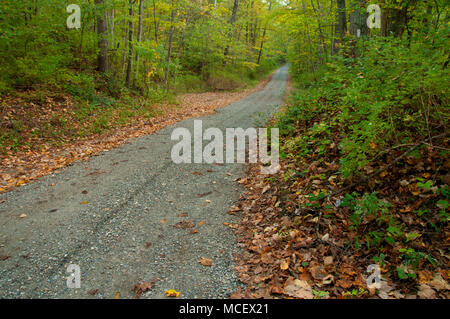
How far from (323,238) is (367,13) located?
24.4 feet

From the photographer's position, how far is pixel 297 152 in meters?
5.85

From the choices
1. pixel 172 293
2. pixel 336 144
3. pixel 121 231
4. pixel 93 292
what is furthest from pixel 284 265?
pixel 336 144

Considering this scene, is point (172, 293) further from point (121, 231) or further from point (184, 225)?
point (121, 231)

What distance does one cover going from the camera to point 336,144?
495cm

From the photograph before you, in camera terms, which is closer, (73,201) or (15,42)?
(73,201)

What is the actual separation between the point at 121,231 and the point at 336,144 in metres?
4.12

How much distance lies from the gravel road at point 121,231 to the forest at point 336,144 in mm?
492

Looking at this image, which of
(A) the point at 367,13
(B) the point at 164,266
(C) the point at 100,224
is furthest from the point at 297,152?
(A) the point at 367,13

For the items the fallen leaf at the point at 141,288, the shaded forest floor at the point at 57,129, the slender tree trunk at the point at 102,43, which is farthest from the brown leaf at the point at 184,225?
the slender tree trunk at the point at 102,43

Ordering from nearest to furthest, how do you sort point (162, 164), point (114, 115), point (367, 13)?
point (162, 164)
point (367, 13)
point (114, 115)

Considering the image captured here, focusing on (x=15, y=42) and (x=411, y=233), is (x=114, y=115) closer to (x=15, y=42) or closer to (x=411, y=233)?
(x=15, y=42)

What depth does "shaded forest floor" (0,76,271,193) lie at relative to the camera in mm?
6699

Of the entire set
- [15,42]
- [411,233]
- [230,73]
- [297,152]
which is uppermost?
[230,73]

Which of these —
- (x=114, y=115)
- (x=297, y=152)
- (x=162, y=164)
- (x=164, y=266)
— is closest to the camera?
(x=164, y=266)
